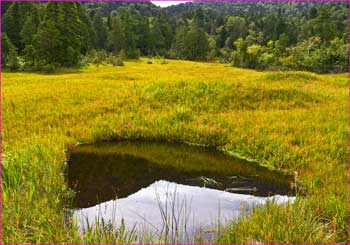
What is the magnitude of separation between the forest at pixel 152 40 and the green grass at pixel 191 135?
23.2 meters

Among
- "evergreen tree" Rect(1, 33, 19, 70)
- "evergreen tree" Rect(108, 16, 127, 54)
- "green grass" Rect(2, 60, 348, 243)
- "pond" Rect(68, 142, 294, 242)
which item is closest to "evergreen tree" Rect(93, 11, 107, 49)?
"evergreen tree" Rect(108, 16, 127, 54)

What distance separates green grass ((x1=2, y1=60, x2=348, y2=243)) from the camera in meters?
5.15

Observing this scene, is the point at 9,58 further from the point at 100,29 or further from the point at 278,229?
the point at 100,29

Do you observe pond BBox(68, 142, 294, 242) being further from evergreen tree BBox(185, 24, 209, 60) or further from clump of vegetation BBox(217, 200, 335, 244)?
evergreen tree BBox(185, 24, 209, 60)

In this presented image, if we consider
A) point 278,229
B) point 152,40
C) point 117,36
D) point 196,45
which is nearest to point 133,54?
point 117,36

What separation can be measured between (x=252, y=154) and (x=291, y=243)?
16.8 ft

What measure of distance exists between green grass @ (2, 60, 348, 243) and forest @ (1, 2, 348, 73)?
23.2 meters

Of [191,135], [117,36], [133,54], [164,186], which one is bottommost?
[164,186]

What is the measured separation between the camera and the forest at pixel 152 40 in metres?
40.1

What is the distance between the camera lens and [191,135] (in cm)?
1107

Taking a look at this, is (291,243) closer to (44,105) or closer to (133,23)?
(44,105)

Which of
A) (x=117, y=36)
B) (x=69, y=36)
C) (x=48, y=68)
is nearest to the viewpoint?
(x=48, y=68)

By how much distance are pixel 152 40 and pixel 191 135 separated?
248ft

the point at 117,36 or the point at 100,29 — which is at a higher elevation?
the point at 100,29
